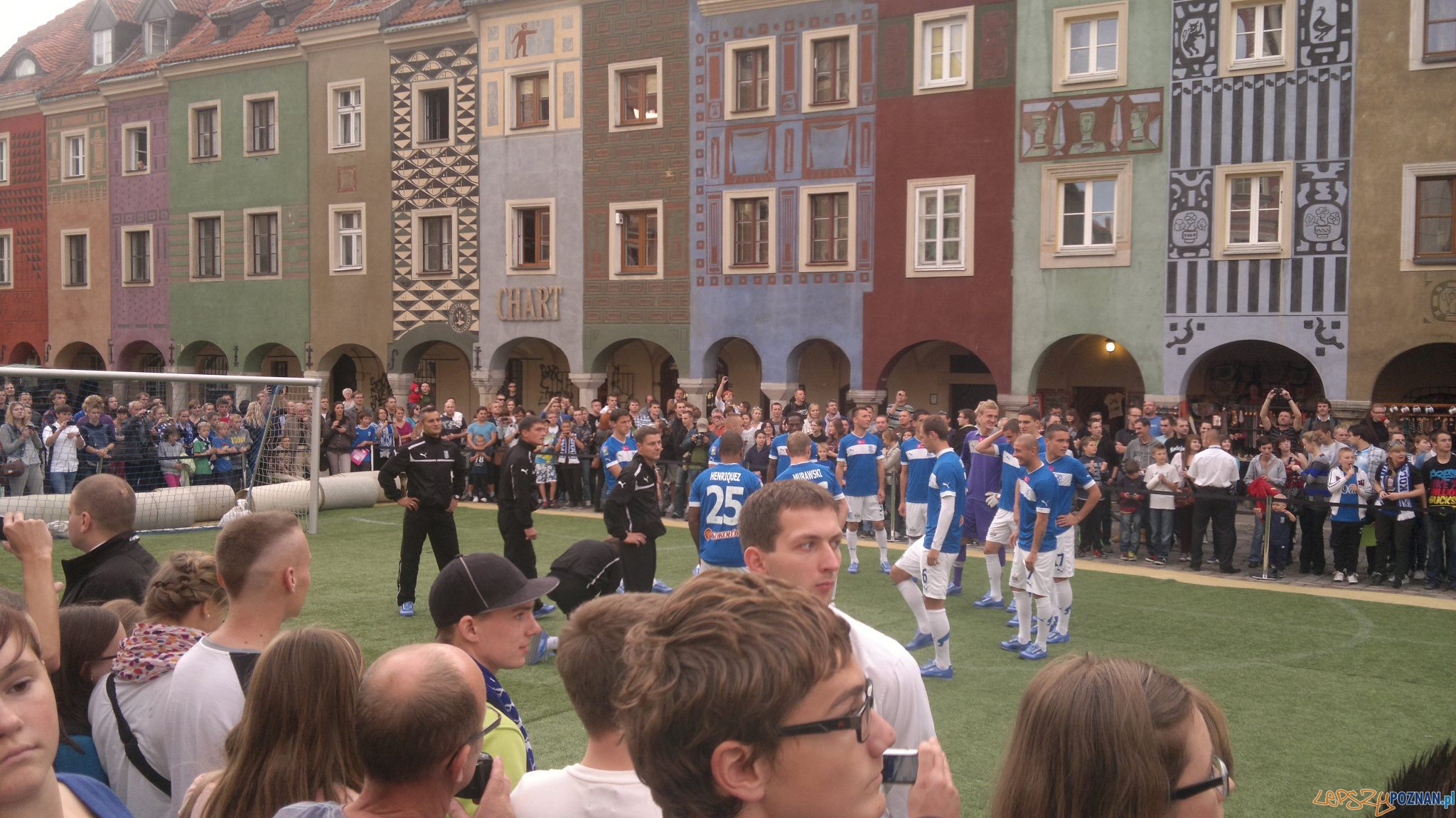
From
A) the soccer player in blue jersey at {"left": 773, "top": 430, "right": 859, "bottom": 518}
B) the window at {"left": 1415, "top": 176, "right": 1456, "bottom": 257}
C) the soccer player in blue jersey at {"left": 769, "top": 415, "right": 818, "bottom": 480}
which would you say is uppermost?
the window at {"left": 1415, "top": 176, "right": 1456, "bottom": 257}

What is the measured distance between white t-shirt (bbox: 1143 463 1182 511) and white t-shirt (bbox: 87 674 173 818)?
14545 millimetres

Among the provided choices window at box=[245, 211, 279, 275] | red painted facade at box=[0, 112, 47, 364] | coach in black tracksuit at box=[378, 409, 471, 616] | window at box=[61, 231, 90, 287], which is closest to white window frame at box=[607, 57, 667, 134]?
window at box=[245, 211, 279, 275]

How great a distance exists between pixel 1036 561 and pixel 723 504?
9.75 feet

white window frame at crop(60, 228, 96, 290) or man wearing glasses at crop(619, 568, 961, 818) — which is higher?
white window frame at crop(60, 228, 96, 290)

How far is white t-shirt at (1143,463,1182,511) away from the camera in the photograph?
16266 millimetres

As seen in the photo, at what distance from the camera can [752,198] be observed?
87.9 ft

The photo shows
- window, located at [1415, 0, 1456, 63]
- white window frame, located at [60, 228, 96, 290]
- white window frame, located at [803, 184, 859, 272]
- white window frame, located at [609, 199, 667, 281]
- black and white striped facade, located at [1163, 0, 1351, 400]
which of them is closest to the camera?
window, located at [1415, 0, 1456, 63]

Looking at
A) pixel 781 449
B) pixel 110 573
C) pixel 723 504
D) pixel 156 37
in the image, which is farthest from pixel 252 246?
pixel 110 573

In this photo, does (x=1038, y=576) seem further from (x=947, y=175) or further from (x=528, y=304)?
(x=528, y=304)

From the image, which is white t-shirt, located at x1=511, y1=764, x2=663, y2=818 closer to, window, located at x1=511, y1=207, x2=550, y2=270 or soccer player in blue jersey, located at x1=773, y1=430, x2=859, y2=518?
soccer player in blue jersey, located at x1=773, y1=430, x2=859, y2=518

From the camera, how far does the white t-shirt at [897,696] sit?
12.0 ft

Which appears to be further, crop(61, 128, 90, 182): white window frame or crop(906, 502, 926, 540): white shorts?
crop(61, 128, 90, 182): white window frame

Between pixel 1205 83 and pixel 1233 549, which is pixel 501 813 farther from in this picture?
pixel 1205 83

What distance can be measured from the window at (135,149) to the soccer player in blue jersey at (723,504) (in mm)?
32044
